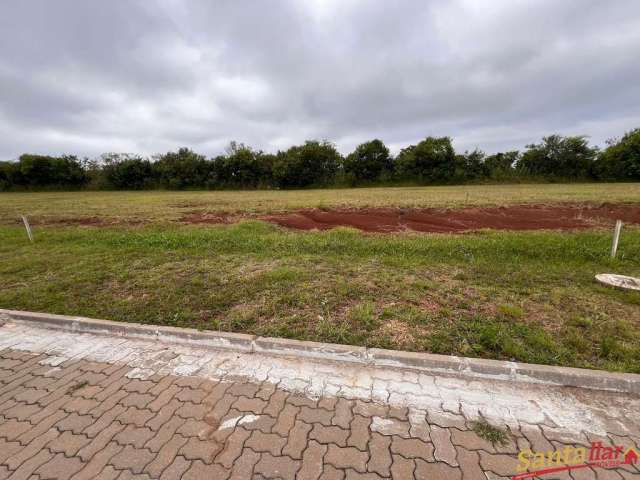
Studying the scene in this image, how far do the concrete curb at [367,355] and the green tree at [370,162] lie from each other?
46111mm

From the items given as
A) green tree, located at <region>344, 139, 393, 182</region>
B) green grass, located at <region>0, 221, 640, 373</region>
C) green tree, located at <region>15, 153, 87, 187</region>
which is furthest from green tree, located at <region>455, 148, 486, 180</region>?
green tree, located at <region>15, 153, 87, 187</region>

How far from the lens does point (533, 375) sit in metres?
2.46

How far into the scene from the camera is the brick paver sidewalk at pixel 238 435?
70.8 inches

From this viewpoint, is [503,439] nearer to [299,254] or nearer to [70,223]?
[299,254]

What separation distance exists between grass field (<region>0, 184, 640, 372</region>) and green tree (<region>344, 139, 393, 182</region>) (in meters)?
41.2

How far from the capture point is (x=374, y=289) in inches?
171

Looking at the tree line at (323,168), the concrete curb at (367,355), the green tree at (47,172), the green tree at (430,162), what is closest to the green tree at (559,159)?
the tree line at (323,168)

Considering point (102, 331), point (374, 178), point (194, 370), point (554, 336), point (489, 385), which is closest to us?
point (489, 385)

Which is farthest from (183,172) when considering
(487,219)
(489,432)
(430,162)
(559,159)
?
(559,159)

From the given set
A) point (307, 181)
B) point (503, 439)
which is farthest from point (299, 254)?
point (307, 181)

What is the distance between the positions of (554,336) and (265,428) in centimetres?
317

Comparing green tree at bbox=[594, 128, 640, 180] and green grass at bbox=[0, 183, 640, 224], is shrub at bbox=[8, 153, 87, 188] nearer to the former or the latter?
green grass at bbox=[0, 183, 640, 224]

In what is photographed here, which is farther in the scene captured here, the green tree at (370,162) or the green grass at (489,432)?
the green tree at (370,162)

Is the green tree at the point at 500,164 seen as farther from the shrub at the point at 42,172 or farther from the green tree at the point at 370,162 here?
the shrub at the point at 42,172
